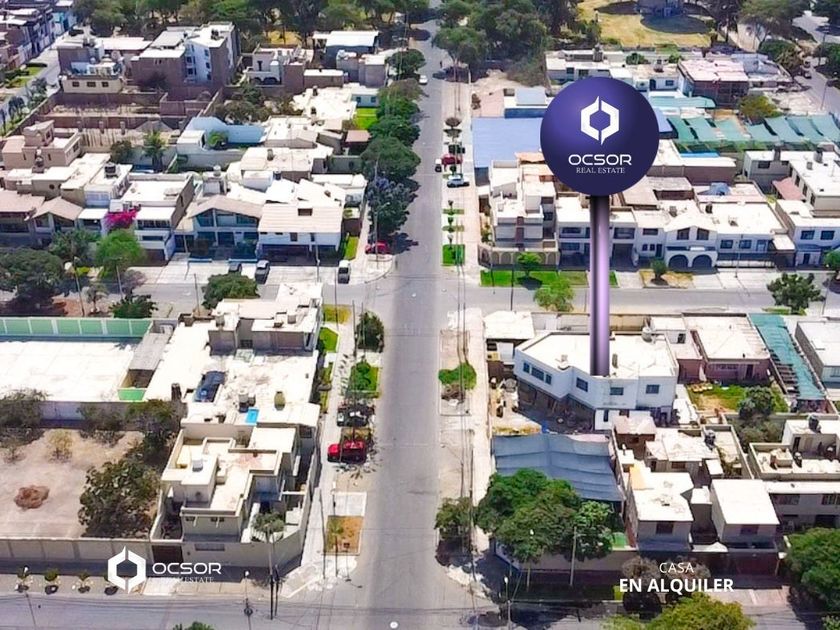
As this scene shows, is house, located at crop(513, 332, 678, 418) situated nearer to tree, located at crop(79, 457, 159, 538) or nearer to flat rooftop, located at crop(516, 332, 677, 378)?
flat rooftop, located at crop(516, 332, 677, 378)

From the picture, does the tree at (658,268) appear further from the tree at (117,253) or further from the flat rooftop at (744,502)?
the tree at (117,253)

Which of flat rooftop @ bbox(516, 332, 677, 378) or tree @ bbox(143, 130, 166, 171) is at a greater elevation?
tree @ bbox(143, 130, 166, 171)

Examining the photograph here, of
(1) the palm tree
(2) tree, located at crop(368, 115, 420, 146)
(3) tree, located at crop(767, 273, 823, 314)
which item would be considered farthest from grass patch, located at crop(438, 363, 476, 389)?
(2) tree, located at crop(368, 115, 420, 146)

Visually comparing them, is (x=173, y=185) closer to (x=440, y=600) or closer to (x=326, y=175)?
(x=326, y=175)

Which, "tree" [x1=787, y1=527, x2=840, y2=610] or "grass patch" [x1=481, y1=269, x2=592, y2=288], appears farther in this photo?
"grass patch" [x1=481, y1=269, x2=592, y2=288]

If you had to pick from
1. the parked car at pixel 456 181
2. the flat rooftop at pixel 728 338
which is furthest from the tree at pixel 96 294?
the flat rooftop at pixel 728 338

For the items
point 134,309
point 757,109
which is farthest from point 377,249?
point 757,109
